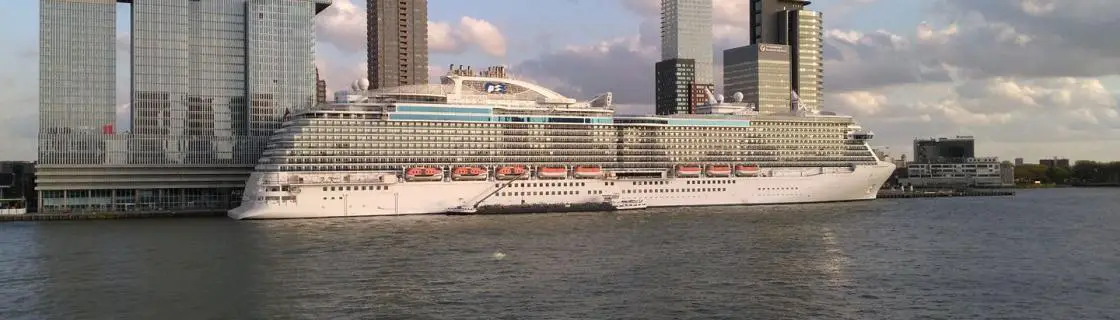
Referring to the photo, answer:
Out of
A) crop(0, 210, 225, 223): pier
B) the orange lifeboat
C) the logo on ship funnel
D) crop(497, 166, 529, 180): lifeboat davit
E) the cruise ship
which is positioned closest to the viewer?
the cruise ship

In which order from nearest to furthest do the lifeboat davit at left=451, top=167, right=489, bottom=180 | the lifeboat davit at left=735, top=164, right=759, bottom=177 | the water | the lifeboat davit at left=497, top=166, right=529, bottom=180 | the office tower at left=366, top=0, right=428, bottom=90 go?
the water → the lifeboat davit at left=451, top=167, right=489, bottom=180 → the lifeboat davit at left=497, top=166, right=529, bottom=180 → the lifeboat davit at left=735, top=164, right=759, bottom=177 → the office tower at left=366, top=0, right=428, bottom=90

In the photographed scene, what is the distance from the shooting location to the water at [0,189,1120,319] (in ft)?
124

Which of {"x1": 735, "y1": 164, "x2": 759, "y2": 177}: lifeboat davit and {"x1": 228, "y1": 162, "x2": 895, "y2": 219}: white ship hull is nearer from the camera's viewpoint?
{"x1": 228, "y1": 162, "x2": 895, "y2": 219}: white ship hull

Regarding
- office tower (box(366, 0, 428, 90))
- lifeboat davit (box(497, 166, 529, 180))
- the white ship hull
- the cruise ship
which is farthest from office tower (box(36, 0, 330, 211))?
office tower (box(366, 0, 428, 90))

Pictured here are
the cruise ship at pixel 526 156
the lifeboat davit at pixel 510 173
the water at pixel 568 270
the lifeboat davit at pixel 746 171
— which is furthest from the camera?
the lifeboat davit at pixel 746 171

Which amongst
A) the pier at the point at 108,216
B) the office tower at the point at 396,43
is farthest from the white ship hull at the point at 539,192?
the office tower at the point at 396,43

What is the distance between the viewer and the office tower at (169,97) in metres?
102

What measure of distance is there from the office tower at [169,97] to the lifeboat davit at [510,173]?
32.9m

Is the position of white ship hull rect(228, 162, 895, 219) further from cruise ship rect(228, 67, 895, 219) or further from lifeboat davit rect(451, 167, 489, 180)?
lifeboat davit rect(451, 167, 489, 180)

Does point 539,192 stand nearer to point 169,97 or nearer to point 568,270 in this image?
point 169,97

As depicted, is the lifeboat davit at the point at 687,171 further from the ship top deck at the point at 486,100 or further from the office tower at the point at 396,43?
the office tower at the point at 396,43

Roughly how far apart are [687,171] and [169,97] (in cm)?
5685

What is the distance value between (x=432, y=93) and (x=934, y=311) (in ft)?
203

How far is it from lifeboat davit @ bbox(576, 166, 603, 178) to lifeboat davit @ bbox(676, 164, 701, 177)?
9054mm
